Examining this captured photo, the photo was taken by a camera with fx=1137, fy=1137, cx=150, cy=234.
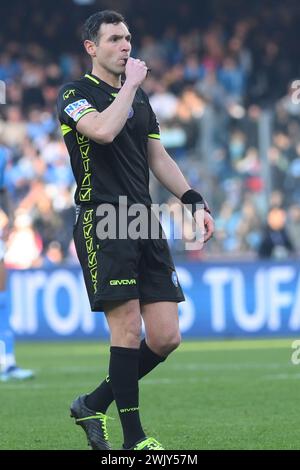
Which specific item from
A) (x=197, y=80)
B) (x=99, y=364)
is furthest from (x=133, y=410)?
(x=197, y=80)

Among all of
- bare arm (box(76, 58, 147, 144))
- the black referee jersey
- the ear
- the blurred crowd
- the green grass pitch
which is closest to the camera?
bare arm (box(76, 58, 147, 144))

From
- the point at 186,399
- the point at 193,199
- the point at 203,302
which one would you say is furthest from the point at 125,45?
the point at 203,302

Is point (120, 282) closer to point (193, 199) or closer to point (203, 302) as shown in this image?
point (193, 199)

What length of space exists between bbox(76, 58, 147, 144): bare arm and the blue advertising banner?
9.97 meters

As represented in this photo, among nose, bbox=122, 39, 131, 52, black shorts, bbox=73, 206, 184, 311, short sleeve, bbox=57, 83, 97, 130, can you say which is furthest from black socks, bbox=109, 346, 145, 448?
nose, bbox=122, 39, 131, 52

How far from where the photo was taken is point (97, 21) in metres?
6.08

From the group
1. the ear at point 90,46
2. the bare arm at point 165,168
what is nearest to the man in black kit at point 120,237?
the ear at point 90,46

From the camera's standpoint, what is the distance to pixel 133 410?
5.89 meters

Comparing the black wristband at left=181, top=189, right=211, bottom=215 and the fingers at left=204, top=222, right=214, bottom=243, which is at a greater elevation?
the black wristband at left=181, top=189, right=211, bottom=215

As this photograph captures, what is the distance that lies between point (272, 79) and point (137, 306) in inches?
612

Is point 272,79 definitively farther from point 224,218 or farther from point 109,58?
point 109,58

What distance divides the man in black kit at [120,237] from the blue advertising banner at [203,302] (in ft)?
31.2

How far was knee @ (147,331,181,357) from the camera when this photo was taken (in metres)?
6.06

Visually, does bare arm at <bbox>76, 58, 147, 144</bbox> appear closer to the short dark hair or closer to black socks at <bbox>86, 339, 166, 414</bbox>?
the short dark hair
